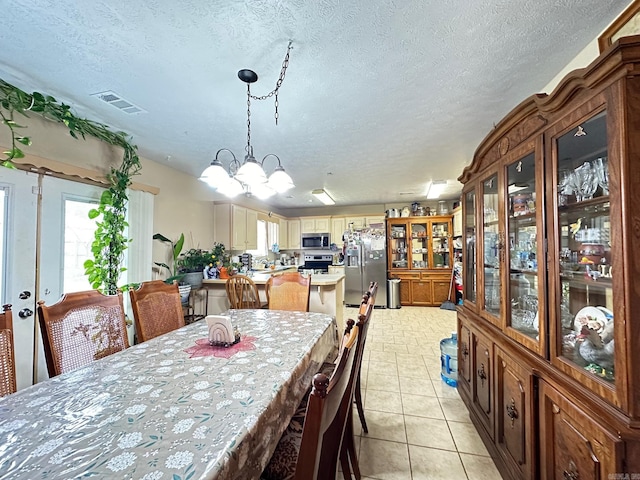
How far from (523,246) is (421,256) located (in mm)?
4781

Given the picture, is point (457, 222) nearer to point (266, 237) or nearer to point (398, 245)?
point (398, 245)

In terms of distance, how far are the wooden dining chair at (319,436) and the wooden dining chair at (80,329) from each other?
3.87ft

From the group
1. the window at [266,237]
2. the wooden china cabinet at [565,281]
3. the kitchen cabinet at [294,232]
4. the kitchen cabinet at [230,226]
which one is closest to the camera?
the wooden china cabinet at [565,281]

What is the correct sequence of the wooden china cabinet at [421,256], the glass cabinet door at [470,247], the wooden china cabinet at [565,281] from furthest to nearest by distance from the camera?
1. the wooden china cabinet at [421,256]
2. the glass cabinet door at [470,247]
3. the wooden china cabinet at [565,281]

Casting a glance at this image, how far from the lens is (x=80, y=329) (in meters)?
1.44

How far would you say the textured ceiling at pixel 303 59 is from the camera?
1196mm

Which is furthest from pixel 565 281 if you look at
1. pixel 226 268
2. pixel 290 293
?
pixel 226 268

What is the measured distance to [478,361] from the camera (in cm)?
185

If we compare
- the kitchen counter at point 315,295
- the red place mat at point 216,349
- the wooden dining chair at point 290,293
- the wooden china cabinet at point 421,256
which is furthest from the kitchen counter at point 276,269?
the red place mat at point 216,349

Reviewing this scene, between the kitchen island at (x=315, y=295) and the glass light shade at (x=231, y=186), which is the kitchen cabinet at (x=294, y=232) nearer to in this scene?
the kitchen island at (x=315, y=295)

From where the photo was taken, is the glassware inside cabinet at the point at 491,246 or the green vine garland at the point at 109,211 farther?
the green vine garland at the point at 109,211

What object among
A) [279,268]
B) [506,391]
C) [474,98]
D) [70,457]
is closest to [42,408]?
→ [70,457]

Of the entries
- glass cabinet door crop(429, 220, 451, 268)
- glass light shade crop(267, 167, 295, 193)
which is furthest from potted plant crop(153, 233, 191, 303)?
glass cabinet door crop(429, 220, 451, 268)

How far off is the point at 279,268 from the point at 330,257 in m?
1.42
